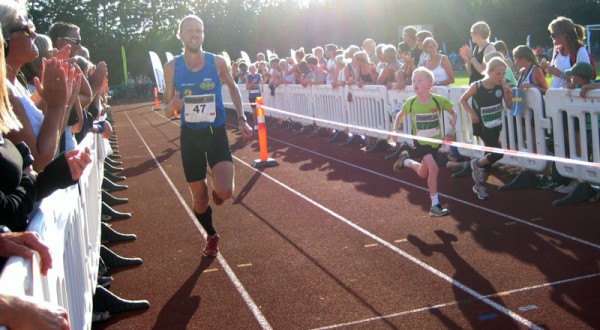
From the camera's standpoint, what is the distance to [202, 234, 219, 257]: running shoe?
23.4ft

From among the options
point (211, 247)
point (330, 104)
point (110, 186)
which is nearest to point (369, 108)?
point (330, 104)

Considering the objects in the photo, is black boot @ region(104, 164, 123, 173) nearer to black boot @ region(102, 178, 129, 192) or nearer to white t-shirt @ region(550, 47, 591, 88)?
black boot @ region(102, 178, 129, 192)

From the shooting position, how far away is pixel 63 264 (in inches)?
143

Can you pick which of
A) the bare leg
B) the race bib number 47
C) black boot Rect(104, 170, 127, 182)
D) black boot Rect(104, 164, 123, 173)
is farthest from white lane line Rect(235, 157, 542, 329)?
black boot Rect(104, 164, 123, 173)

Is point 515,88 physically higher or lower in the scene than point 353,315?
higher

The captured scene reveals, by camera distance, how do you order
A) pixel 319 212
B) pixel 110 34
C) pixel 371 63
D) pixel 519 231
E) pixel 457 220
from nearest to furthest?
pixel 519 231 < pixel 457 220 < pixel 319 212 < pixel 371 63 < pixel 110 34

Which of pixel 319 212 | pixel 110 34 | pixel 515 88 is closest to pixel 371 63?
pixel 515 88

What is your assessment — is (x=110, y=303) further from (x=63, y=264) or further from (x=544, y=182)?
(x=544, y=182)

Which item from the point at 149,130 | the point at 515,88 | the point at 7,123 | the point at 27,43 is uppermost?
the point at 27,43

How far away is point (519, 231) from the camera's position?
7176mm

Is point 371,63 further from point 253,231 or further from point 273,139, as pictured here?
point 253,231

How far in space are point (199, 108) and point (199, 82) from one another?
0.94ft

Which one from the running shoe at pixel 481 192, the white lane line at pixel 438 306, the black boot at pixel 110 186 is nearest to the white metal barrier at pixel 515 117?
the running shoe at pixel 481 192

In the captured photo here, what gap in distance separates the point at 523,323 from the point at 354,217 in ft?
12.4
